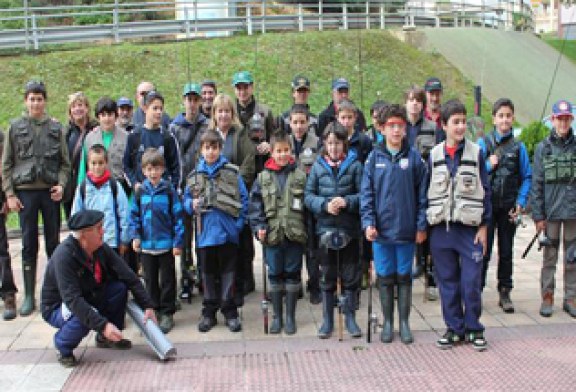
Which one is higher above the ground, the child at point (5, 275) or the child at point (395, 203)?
the child at point (395, 203)

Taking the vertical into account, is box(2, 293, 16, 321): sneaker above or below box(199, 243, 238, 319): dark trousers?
below

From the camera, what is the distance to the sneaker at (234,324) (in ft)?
20.1

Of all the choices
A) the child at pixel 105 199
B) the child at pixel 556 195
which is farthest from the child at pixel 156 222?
the child at pixel 556 195

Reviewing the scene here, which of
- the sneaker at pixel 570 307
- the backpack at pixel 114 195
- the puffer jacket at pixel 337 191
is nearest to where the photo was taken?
the puffer jacket at pixel 337 191

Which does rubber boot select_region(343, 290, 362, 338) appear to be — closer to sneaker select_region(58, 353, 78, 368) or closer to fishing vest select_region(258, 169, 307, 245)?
fishing vest select_region(258, 169, 307, 245)

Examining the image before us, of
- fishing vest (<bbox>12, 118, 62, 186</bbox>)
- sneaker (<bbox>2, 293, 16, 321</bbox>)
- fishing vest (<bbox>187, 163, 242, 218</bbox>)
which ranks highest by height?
fishing vest (<bbox>12, 118, 62, 186</bbox>)

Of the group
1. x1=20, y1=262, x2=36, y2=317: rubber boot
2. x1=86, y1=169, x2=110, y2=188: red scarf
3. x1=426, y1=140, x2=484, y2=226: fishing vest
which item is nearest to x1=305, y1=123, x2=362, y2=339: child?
x1=426, y1=140, x2=484, y2=226: fishing vest

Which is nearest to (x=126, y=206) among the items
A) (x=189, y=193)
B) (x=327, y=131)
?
(x=189, y=193)

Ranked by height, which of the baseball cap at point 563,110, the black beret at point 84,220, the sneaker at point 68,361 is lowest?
the sneaker at point 68,361

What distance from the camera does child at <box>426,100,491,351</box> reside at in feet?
18.1

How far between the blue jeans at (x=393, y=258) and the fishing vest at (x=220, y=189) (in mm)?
1368

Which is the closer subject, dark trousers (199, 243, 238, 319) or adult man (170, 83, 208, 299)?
dark trousers (199, 243, 238, 319)

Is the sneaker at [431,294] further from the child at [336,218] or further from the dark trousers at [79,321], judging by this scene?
the dark trousers at [79,321]

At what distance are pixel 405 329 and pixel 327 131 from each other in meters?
1.92
